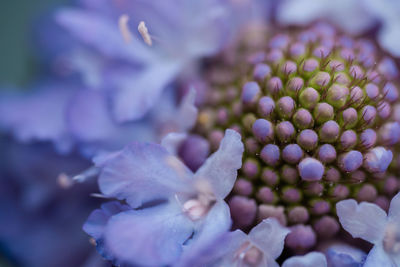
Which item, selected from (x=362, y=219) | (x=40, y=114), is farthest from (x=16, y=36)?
(x=362, y=219)

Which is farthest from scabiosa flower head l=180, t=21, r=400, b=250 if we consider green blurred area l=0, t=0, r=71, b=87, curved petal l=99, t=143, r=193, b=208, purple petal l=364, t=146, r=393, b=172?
green blurred area l=0, t=0, r=71, b=87

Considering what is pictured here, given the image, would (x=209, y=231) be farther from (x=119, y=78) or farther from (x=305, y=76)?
(x=119, y=78)

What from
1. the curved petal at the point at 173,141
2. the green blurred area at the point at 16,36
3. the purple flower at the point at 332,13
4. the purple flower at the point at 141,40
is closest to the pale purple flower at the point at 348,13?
the purple flower at the point at 332,13

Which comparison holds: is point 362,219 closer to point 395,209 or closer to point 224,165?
point 395,209

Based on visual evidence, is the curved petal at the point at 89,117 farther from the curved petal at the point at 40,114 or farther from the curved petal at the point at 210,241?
the curved petal at the point at 210,241

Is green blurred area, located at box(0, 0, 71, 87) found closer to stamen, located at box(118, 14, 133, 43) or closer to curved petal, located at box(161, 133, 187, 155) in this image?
stamen, located at box(118, 14, 133, 43)

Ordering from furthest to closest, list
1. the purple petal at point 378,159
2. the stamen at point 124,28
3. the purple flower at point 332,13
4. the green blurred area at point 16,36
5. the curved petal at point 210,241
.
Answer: the green blurred area at point 16,36, the purple flower at point 332,13, the stamen at point 124,28, the purple petal at point 378,159, the curved petal at point 210,241

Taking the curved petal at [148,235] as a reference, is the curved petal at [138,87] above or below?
above
